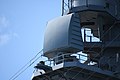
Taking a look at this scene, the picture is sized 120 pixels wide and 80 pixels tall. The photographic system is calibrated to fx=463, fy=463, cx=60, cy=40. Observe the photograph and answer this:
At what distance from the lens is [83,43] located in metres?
39.7

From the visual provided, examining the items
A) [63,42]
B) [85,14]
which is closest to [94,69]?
[63,42]

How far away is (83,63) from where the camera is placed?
36.5 metres

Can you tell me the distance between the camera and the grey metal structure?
3675 cm

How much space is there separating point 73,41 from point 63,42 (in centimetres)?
83

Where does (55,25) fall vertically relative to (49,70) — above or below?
above

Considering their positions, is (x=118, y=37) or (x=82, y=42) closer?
(x=82, y=42)

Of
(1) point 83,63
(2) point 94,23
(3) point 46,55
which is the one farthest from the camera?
(2) point 94,23

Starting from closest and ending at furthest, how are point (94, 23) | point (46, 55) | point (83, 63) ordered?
point (83, 63) → point (46, 55) → point (94, 23)

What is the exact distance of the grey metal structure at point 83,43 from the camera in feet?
121

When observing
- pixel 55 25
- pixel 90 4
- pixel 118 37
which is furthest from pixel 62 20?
pixel 118 37

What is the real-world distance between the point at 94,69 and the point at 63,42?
10.8ft

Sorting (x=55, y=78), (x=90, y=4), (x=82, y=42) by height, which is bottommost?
(x=55, y=78)

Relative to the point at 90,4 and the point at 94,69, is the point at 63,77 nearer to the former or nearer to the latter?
the point at 94,69

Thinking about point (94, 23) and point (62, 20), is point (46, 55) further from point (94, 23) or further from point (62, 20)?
point (94, 23)
